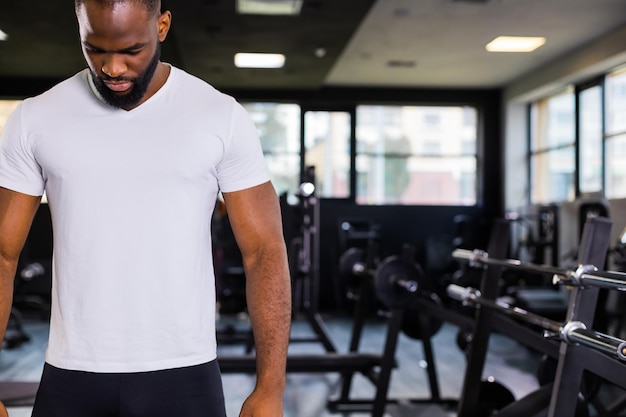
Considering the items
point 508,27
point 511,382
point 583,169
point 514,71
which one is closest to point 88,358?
point 511,382

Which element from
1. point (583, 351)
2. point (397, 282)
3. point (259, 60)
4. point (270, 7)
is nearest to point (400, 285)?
point (397, 282)

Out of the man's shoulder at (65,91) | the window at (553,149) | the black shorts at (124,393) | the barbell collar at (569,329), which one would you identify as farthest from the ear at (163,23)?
the window at (553,149)

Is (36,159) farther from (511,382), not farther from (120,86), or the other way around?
(511,382)

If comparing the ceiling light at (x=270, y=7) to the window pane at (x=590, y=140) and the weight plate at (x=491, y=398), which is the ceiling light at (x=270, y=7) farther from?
the window pane at (x=590, y=140)

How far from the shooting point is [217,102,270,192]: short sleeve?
41.2 inches

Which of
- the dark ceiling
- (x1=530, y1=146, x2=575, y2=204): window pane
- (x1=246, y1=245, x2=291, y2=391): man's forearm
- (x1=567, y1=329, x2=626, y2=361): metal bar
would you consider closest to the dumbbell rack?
(x1=567, y1=329, x2=626, y2=361): metal bar

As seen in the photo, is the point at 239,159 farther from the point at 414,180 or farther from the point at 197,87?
the point at 414,180

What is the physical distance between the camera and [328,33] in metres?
5.11

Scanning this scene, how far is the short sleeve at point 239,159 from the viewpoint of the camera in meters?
1.05

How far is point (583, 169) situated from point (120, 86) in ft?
20.5

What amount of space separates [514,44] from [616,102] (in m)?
1.01

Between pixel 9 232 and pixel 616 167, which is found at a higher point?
pixel 616 167

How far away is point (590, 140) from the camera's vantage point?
6.41m

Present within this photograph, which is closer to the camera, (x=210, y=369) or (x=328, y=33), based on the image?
(x=210, y=369)
